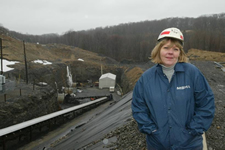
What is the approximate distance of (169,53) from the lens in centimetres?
204

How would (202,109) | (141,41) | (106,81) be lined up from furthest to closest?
(141,41), (106,81), (202,109)

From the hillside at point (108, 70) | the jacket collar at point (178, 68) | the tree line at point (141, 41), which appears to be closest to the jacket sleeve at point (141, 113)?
the jacket collar at point (178, 68)

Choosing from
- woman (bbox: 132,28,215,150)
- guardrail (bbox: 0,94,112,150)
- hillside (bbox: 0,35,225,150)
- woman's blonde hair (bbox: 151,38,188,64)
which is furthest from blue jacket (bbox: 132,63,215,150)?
guardrail (bbox: 0,94,112,150)

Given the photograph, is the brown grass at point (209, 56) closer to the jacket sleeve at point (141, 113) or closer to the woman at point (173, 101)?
the woman at point (173, 101)

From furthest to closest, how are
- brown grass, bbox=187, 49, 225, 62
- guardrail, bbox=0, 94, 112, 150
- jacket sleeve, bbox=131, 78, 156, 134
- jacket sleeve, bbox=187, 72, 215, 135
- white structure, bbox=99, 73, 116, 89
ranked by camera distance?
white structure, bbox=99, 73, 116, 89 → brown grass, bbox=187, 49, 225, 62 → guardrail, bbox=0, 94, 112, 150 → jacket sleeve, bbox=131, 78, 156, 134 → jacket sleeve, bbox=187, 72, 215, 135

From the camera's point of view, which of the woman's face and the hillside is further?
the hillside

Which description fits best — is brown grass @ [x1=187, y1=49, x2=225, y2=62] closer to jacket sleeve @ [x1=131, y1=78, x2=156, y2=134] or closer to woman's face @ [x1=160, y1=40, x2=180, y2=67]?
woman's face @ [x1=160, y1=40, x2=180, y2=67]

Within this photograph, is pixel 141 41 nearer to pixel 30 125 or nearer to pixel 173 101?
pixel 30 125

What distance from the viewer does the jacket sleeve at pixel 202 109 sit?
1.89 meters

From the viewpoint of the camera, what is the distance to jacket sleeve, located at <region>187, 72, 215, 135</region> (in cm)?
189

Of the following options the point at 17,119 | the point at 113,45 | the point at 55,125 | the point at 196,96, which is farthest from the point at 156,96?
the point at 113,45

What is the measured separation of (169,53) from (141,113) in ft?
2.43

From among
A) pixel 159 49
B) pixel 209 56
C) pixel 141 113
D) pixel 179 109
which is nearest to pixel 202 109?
pixel 179 109

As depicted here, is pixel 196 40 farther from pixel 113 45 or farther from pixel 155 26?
pixel 155 26
